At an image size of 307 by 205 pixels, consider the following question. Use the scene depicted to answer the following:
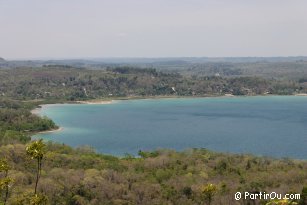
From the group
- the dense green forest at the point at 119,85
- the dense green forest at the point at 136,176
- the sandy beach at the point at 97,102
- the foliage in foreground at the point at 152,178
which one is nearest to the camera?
the dense green forest at the point at 136,176

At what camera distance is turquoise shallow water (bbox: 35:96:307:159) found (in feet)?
271

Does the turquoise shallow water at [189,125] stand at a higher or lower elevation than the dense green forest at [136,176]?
lower

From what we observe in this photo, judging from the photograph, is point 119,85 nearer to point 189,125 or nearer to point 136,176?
Answer: point 189,125

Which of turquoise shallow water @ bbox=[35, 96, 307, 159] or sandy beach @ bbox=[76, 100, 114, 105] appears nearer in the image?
turquoise shallow water @ bbox=[35, 96, 307, 159]

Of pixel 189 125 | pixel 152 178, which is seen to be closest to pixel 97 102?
pixel 189 125

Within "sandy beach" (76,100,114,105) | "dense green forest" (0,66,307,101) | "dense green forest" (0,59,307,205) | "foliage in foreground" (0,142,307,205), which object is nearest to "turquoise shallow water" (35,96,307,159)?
"sandy beach" (76,100,114,105)

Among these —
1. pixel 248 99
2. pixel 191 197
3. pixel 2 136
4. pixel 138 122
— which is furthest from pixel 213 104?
pixel 191 197

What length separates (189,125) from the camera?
109m

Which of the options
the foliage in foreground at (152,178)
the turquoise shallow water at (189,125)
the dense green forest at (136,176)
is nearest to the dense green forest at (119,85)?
the turquoise shallow water at (189,125)

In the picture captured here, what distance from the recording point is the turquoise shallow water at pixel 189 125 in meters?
82.6

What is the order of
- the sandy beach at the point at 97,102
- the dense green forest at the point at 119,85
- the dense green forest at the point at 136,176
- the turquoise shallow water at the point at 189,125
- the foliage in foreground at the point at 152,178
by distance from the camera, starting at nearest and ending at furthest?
the dense green forest at the point at 136,176, the foliage in foreground at the point at 152,178, the turquoise shallow water at the point at 189,125, the sandy beach at the point at 97,102, the dense green forest at the point at 119,85

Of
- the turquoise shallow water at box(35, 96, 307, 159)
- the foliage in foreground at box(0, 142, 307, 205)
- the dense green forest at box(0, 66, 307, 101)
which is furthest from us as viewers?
the dense green forest at box(0, 66, 307, 101)

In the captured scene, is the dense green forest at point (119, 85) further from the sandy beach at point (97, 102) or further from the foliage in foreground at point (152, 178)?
the foliage in foreground at point (152, 178)

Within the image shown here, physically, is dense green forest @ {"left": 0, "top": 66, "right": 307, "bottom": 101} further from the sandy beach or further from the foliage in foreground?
the foliage in foreground
